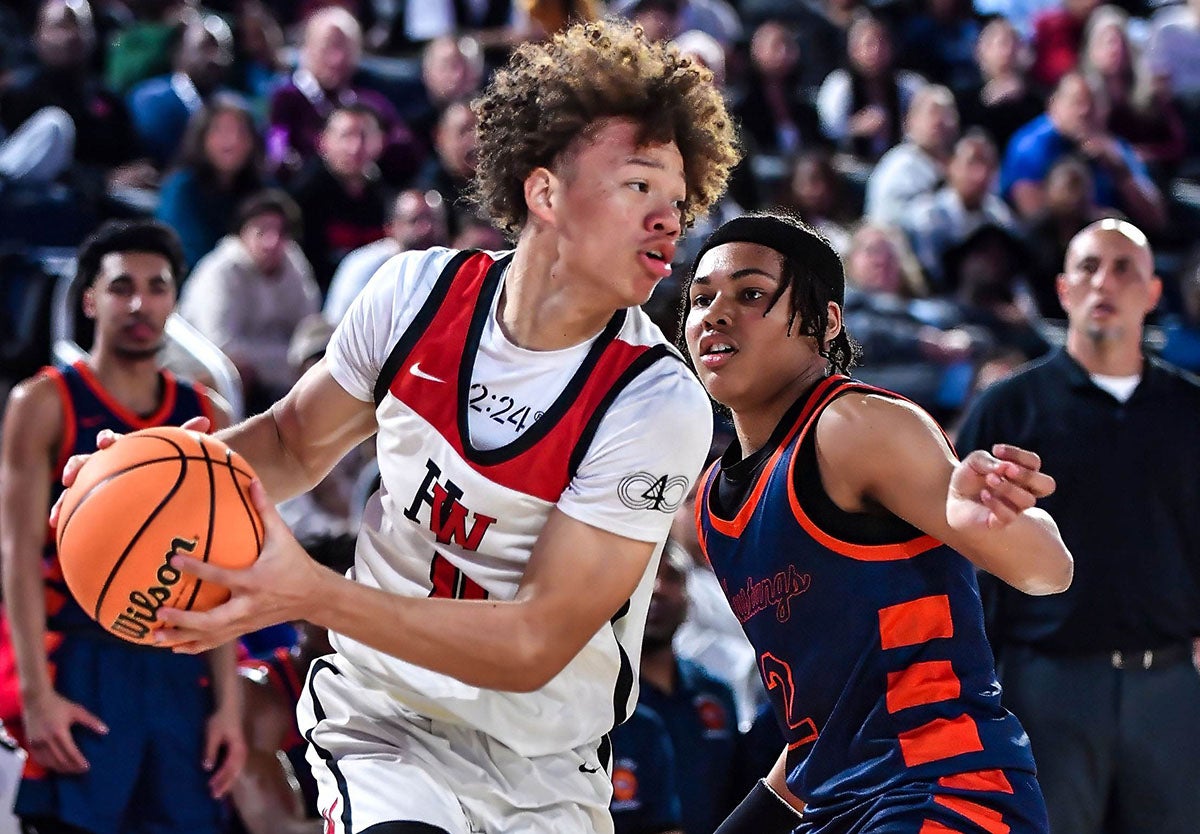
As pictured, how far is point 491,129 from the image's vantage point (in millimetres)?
3613

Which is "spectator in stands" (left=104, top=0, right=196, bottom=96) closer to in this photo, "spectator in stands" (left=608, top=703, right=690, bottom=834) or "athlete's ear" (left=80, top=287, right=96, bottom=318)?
"athlete's ear" (left=80, top=287, right=96, bottom=318)

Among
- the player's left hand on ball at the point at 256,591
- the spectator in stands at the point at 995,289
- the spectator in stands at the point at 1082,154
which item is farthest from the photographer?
the spectator in stands at the point at 1082,154

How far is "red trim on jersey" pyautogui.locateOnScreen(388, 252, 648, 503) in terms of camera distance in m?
3.23

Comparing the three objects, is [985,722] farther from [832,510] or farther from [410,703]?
[410,703]

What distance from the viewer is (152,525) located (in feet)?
8.75

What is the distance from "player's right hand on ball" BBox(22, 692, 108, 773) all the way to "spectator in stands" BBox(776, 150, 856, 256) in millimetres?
5700

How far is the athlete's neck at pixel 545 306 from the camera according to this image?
11.0 ft

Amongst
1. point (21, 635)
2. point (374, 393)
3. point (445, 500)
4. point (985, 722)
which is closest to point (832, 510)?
point (985, 722)

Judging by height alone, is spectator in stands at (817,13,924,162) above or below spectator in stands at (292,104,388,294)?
above

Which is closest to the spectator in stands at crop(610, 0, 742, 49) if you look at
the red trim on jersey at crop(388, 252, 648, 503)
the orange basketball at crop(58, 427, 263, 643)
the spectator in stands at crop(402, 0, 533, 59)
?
the spectator in stands at crop(402, 0, 533, 59)

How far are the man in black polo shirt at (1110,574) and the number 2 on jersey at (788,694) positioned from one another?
1.97 metres

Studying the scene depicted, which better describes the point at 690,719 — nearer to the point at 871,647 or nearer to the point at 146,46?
the point at 871,647

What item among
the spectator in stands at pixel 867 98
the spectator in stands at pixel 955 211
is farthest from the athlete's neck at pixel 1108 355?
the spectator in stands at pixel 867 98

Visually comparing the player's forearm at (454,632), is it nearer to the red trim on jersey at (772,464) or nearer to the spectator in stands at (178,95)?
the red trim on jersey at (772,464)
